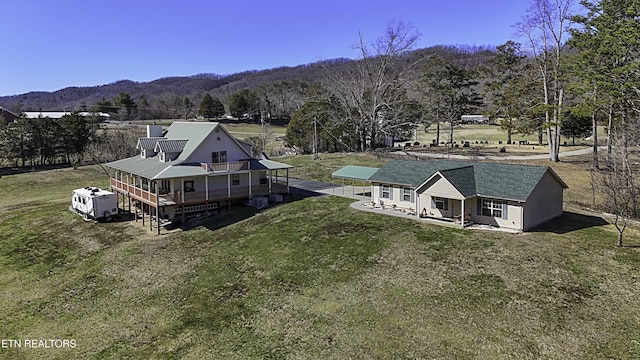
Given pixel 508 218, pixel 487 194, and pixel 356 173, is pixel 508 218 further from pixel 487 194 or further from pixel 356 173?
pixel 356 173

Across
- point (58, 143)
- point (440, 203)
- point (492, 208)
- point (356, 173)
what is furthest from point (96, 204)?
point (58, 143)

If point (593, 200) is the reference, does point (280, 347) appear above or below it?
below

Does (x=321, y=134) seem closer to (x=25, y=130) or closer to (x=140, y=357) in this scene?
(x=25, y=130)

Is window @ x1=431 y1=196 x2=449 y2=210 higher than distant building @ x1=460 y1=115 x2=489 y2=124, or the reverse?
distant building @ x1=460 y1=115 x2=489 y2=124

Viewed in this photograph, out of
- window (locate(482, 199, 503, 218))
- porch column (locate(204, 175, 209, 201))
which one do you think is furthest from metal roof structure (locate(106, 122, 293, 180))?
window (locate(482, 199, 503, 218))

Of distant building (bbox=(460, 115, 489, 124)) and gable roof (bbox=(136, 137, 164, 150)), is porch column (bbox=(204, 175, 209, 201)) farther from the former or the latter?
distant building (bbox=(460, 115, 489, 124))

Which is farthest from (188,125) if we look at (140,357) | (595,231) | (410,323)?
(595,231)
